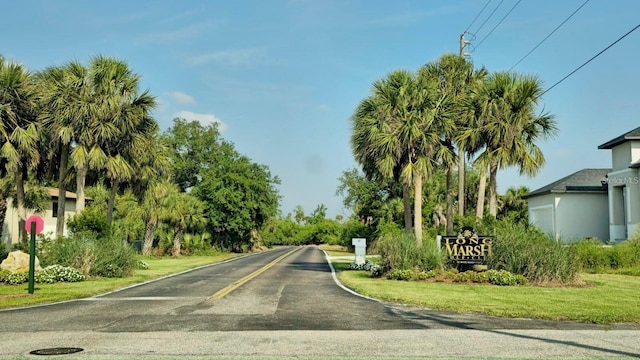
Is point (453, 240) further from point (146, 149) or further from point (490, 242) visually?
point (146, 149)

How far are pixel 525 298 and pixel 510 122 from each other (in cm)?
1298

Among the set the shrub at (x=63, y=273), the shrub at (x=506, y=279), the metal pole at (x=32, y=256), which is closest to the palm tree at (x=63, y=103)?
the shrub at (x=63, y=273)

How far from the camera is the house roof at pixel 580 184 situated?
42094 millimetres

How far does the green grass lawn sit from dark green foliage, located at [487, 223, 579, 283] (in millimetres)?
1008

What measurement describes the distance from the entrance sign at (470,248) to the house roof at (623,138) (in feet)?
61.5

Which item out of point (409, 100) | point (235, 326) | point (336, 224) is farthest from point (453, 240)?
point (336, 224)

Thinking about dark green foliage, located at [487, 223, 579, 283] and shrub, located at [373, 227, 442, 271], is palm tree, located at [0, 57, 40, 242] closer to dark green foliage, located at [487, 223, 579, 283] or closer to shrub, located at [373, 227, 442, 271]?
shrub, located at [373, 227, 442, 271]

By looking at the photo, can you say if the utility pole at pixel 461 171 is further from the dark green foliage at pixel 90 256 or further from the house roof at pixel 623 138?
the dark green foliage at pixel 90 256

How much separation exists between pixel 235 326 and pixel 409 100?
57.9ft

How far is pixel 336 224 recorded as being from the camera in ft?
431

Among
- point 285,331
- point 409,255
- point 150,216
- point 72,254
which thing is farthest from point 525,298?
point 150,216

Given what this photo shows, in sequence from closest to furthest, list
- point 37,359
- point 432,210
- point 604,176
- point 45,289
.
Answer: point 37,359 → point 45,289 → point 604,176 → point 432,210

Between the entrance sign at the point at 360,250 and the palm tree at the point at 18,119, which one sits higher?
the palm tree at the point at 18,119

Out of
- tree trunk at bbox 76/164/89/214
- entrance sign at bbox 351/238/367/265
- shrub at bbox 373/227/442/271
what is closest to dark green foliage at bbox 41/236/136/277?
tree trunk at bbox 76/164/89/214
